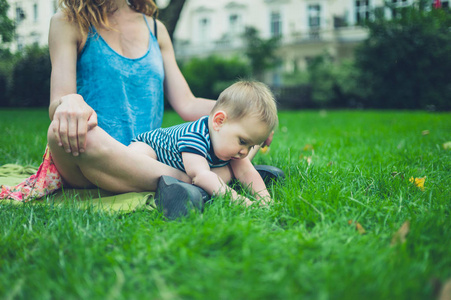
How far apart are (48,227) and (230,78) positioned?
1555 centimetres

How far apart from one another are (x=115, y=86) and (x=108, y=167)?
2.05 ft

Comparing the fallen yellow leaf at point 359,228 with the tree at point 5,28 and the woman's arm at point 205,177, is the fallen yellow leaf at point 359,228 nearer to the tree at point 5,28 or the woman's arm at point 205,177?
the woman's arm at point 205,177

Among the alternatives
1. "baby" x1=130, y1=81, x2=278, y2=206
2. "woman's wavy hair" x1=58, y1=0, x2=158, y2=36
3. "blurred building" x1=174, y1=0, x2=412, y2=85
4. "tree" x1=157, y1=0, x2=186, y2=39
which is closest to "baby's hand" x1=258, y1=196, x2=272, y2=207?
"baby" x1=130, y1=81, x2=278, y2=206

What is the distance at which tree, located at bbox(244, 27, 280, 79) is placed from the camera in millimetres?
18203

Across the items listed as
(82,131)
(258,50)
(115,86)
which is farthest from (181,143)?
(258,50)

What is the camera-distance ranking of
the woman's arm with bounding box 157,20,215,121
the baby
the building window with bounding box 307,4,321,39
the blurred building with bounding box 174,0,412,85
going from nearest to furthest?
the baby, the woman's arm with bounding box 157,20,215,121, the blurred building with bounding box 174,0,412,85, the building window with bounding box 307,4,321,39

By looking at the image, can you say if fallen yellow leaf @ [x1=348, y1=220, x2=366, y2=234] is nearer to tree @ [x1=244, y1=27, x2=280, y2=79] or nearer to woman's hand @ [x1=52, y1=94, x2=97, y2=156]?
woman's hand @ [x1=52, y1=94, x2=97, y2=156]

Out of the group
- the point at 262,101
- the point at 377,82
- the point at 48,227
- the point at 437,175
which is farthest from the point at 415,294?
the point at 377,82

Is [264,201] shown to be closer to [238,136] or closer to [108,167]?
[238,136]

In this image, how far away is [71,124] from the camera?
1.59m

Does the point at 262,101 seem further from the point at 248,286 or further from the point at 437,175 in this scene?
the point at 437,175

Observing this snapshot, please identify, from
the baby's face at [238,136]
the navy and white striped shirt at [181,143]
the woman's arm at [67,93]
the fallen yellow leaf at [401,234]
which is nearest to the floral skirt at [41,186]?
the woman's arm at [67,93]

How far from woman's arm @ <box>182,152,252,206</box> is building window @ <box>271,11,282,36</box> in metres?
24.8

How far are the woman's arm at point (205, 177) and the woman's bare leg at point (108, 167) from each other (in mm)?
142
